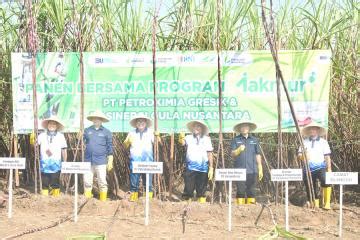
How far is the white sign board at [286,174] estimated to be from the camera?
6.07 metres

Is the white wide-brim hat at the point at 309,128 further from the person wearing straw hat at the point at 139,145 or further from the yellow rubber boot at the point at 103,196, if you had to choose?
the yellow rubber boot at the point at 103,196

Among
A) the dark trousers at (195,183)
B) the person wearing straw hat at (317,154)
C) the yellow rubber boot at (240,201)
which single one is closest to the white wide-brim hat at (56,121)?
the dark trousers at (195,183)

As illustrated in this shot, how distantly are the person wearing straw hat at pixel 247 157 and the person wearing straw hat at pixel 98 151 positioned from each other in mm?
1509

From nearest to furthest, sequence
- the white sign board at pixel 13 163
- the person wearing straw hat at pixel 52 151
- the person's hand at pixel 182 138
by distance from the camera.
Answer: the white sign board at pixel 13 163 < the person's hand at pixel 182 138 < the person wearing straw hat at pixel 52 151

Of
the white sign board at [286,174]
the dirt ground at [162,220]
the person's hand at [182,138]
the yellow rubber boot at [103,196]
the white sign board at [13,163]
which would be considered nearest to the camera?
the dirt ground at [162,220]

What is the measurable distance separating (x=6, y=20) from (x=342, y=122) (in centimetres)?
465

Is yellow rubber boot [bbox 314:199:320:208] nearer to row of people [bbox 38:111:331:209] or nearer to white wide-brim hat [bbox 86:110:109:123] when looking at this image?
row of people [bbox 38:111:331:209]

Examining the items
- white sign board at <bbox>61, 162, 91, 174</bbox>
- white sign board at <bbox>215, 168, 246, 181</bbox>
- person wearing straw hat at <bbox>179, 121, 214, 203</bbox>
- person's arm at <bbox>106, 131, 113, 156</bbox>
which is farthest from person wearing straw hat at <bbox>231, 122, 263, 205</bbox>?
white sign board at <bbox>61, 162, 91, 174</bbox>

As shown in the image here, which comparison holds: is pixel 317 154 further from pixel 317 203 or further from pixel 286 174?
pixel 286 174

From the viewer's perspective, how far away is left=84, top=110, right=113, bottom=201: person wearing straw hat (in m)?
7.01

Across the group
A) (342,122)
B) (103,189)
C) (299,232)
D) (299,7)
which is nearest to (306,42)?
(299,7)

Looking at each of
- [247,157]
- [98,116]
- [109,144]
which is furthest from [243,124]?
[98,116]

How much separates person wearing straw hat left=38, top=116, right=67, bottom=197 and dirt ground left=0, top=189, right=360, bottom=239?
0.30 m

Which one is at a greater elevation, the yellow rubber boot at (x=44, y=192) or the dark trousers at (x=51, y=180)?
the dark trousers at (x=51, y=180)
